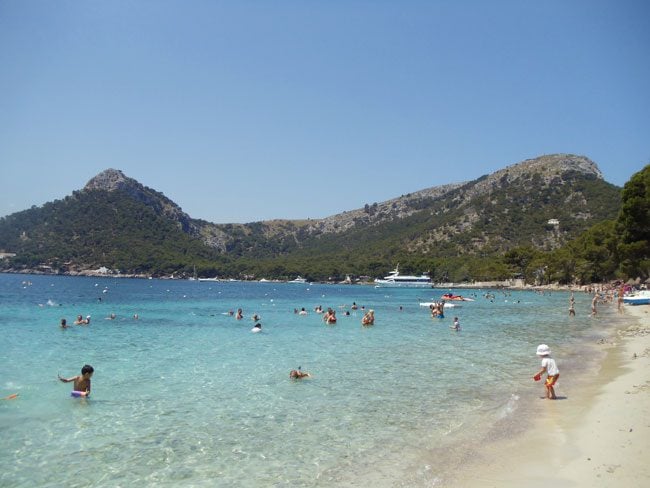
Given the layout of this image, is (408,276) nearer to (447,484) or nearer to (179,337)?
(179,337)

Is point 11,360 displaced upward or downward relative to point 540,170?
downward

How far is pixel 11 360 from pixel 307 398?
45.6 ft

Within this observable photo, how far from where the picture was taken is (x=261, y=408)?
13.8m

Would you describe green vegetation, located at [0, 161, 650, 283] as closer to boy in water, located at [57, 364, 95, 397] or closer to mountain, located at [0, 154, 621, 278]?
mountain, located at [0, 154, 621, 278]

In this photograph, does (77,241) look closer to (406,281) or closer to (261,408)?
(406,281)

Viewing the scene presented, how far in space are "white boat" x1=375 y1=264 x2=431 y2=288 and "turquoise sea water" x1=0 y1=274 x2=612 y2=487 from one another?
419 feet

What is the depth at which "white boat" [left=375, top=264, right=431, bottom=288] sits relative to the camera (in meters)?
155

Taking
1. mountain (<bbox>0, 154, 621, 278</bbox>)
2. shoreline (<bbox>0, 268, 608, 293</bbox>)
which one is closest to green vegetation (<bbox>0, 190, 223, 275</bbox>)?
mountain (<bbox>0, 154, 621, 278</bbox>)

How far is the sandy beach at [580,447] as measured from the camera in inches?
326

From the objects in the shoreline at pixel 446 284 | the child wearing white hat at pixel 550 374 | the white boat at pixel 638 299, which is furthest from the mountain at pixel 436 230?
the child wearing white hat at pixel 550 374

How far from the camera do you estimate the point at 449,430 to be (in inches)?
→ 464

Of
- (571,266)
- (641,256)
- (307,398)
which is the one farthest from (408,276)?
(307,398)

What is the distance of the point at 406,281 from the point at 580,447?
149969 millimetres

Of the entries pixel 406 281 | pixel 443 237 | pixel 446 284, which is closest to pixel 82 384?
pixel 446 284
